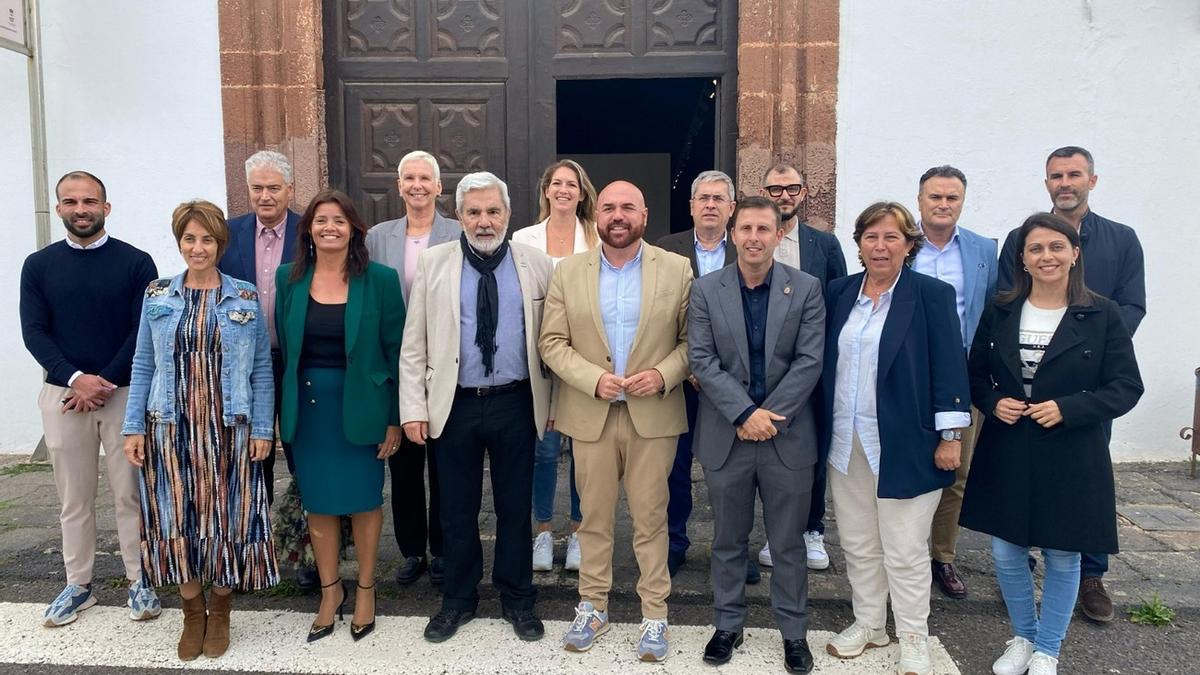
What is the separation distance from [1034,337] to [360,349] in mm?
2606

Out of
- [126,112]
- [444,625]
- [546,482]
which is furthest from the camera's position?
[126,112]

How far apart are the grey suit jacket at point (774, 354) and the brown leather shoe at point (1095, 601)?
5.03ft

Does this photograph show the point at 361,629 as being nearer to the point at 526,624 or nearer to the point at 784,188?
the point at 526,624

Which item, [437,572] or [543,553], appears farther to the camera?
[543,553]

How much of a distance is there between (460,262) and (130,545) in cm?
193

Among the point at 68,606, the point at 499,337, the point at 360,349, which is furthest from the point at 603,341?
the point at 68,606

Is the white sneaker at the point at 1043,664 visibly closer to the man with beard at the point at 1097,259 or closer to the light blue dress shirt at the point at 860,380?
the man with beard at the point at 1097,259

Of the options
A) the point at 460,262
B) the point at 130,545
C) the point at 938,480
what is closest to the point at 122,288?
the point at 130,545

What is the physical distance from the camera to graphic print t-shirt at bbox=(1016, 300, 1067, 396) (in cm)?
298

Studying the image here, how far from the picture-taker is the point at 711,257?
3.77 meters

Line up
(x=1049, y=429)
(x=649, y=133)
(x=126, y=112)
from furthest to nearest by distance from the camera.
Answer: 1. (x=649, y=133)
2. (x=126, y=112)
3. (x=1049, y=429)

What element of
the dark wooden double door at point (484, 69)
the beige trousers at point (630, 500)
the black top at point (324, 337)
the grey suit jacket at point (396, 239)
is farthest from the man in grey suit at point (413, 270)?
the dark wooden double door at point (484, 69)

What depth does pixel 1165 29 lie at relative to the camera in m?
5.63

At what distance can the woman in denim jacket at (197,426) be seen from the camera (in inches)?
124
